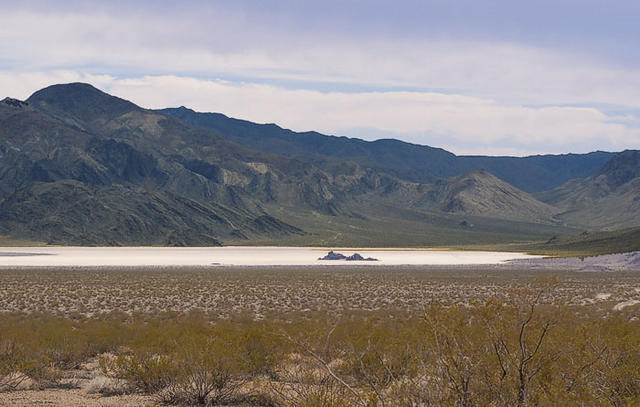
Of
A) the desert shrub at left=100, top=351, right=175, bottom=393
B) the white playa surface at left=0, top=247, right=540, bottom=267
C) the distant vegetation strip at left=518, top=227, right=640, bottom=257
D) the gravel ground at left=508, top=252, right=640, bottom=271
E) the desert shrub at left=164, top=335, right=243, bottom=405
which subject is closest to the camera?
the desert shrub at left=164, top=335, right=243, bottom=405

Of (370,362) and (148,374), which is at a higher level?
(370,362)

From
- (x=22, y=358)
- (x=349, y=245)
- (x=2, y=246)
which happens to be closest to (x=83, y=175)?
(x=2, y=246)

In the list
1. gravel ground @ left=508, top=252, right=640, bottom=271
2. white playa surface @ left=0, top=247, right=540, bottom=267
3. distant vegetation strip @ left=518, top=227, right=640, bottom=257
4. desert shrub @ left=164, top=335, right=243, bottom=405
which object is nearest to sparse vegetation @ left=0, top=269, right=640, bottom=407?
desert shrub @ left=164, top=335, right=243, bottom=405

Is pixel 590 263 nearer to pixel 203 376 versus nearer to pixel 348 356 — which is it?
pixel 348 356

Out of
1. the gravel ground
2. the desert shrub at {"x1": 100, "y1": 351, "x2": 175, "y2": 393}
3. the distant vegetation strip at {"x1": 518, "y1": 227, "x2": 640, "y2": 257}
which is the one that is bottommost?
the gravel ground

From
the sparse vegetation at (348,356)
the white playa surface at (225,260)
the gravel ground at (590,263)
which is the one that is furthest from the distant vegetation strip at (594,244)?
the sparse vegetation at (348,356)

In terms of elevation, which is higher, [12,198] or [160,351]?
[12,198]

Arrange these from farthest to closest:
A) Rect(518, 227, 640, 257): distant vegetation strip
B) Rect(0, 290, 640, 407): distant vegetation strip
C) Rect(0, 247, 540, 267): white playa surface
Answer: Rect(518, 227, 640, 257): distant vegetation strip, Rect(0, 247, 540, 267): white playa surface, Rect(0, 290, 640, 407): distant vegetation strip

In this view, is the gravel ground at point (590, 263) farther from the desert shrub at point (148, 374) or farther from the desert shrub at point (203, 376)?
the desert shrub at point (148, 374)

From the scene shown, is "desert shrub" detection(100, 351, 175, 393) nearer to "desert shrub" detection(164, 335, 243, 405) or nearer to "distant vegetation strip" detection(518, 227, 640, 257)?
"desert shrub" detection(164, 335, 243, 405)

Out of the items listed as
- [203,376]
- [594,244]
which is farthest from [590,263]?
[203,376]

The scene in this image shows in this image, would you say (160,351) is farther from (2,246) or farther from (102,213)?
(102,213)

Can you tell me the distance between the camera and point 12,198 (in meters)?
155

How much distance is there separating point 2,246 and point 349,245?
66190mm
